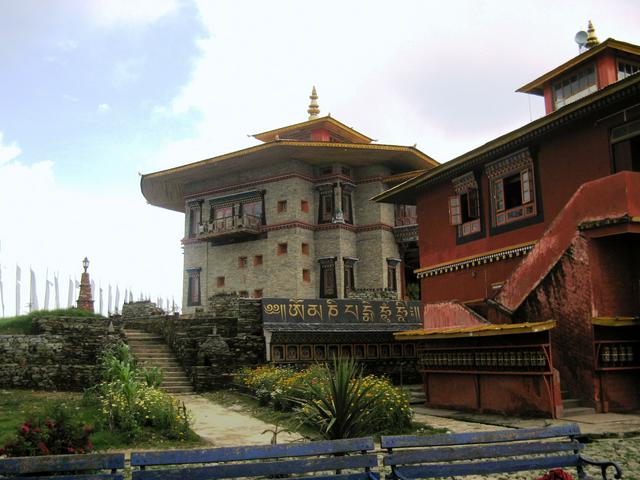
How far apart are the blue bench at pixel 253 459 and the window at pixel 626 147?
10.5 metres

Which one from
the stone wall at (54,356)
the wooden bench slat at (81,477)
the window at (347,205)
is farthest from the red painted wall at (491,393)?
the window at (347,205)

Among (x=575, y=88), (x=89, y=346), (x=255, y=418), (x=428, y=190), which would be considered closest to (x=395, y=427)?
(x=255, y=418)

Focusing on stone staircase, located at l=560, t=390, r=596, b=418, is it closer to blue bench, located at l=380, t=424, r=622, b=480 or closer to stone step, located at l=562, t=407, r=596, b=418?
stone step, located at l=562, t=407, r=596, b=418

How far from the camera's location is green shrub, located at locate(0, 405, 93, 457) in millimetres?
7742

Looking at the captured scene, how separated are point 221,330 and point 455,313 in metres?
9.21

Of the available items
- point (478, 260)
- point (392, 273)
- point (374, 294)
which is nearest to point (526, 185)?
point (478, 260)

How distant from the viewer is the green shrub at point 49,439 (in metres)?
7.74

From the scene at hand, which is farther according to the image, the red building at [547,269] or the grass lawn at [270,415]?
the red building at [547,269]

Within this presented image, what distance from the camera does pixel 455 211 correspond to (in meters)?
18.6

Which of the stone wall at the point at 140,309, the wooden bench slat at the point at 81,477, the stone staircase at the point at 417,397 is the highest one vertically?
the stone wall at the point at 140,309

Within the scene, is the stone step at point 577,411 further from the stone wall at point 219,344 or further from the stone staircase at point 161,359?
the stone staircase at point 161,359

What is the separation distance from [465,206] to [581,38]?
9673mm

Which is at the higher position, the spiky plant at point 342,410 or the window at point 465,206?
the window at point 465,206

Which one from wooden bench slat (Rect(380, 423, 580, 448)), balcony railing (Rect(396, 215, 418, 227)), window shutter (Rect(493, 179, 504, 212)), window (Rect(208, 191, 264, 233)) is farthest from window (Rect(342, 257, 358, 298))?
wooden bench slat (Rect(380, 423, 580, 448))
